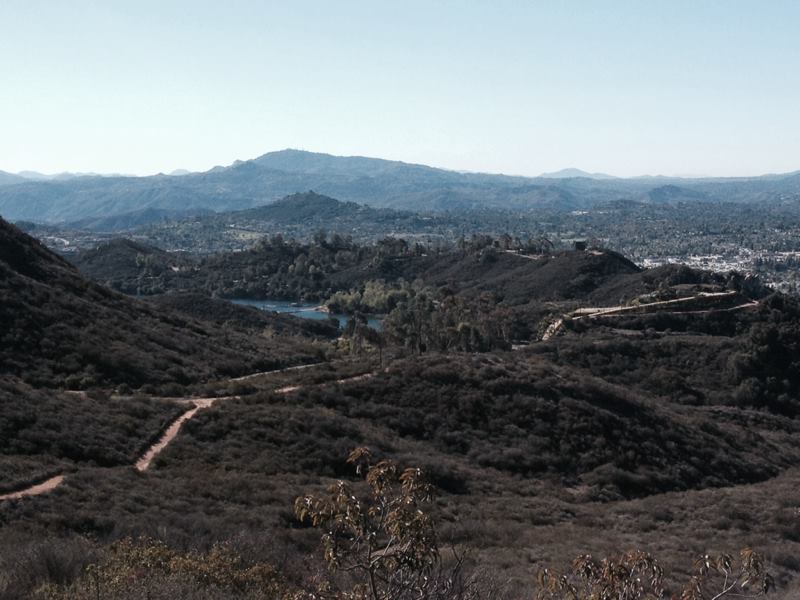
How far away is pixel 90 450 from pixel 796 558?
18.3m

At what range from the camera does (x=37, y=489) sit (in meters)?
16.2

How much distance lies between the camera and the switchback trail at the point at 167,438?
15852mm

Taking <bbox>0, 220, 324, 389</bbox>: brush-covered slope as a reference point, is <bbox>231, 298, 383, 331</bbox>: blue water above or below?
below

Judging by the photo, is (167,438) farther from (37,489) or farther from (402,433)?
(402,433)

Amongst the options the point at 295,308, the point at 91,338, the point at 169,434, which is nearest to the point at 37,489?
the point at 169,434

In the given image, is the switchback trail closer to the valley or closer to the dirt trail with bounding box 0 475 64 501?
the dirt trail with bounding box 0 475 64 501

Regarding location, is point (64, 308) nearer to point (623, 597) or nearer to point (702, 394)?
point (623, 597)

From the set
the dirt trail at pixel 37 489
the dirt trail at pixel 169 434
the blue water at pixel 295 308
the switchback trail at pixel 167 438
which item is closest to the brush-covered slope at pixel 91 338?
the switchback trail at pixel 167 438

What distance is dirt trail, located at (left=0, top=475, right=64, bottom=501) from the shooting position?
15.3m

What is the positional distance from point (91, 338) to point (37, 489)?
787 inches

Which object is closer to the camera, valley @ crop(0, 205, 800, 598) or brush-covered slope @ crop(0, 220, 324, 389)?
valley @ crop(0, 205, 800, 598)

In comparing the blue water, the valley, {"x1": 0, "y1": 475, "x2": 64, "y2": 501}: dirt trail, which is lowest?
the blue water

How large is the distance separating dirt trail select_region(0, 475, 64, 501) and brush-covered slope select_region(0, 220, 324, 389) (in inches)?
527

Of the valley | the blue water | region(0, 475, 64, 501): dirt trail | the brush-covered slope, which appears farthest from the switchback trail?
the blue water
